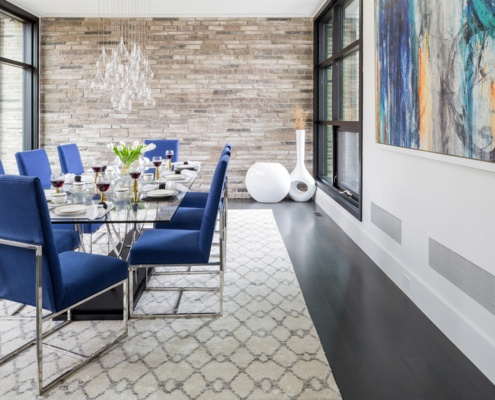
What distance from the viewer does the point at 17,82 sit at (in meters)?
7.00

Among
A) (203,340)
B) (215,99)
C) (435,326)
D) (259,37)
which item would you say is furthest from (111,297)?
(259,37)

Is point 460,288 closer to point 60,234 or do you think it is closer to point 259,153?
point 60,234

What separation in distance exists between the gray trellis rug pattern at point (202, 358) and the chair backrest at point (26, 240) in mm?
393

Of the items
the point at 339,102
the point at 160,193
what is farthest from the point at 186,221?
the point at 339,102

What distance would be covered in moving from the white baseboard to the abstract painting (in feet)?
2.72

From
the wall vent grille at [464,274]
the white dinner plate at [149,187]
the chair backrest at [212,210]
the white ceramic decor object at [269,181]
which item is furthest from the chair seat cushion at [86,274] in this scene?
the white ceramic decor object at [269,181]

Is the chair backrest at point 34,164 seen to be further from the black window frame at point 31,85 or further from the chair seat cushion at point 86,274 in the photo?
the black window frame at point 31,85

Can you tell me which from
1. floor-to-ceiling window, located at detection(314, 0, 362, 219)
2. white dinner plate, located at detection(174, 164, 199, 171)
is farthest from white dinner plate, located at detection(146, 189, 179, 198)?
floor-to-ceiling window, located at detection(314, 0, 362, 219)

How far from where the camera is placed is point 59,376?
2242 millimetres

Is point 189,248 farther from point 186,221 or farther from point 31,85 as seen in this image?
point 31,85

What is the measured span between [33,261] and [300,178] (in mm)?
5424

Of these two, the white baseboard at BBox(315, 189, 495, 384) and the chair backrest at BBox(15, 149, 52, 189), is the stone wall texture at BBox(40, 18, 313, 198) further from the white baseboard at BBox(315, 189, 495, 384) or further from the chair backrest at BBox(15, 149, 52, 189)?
the white baseboard at BBox(315, 189, 495, 384)

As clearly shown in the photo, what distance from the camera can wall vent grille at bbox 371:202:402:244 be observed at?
3.55m

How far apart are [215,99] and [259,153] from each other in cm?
105
